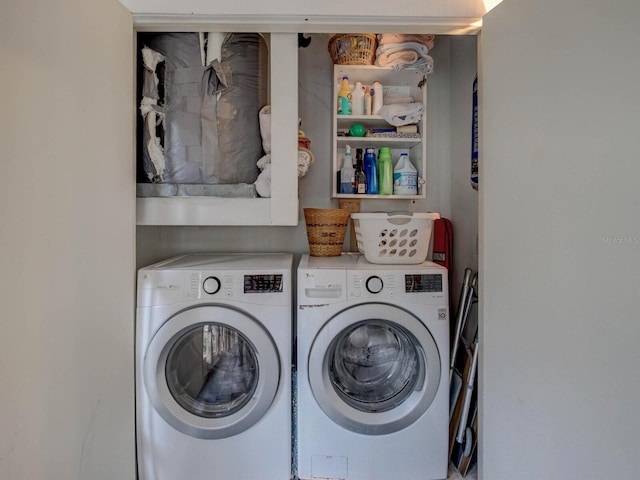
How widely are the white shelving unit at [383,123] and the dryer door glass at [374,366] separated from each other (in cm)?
77

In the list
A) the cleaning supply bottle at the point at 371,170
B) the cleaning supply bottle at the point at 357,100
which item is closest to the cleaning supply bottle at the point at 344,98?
the cleaning supply bottle at the point at 357,100

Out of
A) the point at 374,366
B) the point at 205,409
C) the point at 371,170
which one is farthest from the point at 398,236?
the point at 205,409

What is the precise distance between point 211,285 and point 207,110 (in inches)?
29.9

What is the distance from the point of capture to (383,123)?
1.92 m

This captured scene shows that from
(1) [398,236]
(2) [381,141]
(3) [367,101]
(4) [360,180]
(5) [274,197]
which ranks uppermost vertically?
(3) [367,101]

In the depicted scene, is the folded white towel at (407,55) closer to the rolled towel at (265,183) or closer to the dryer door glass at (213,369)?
the rolled towel at (265,183)
